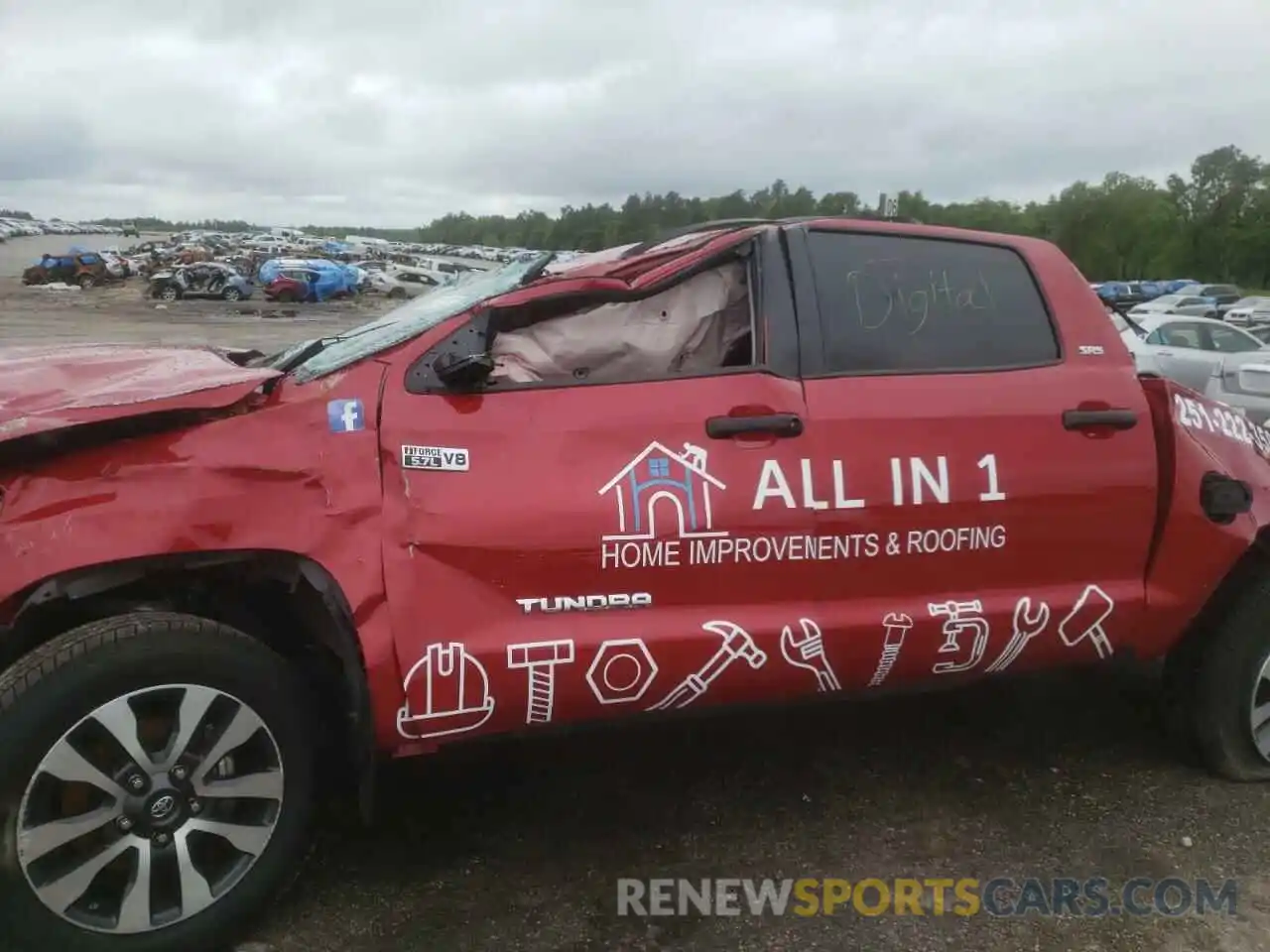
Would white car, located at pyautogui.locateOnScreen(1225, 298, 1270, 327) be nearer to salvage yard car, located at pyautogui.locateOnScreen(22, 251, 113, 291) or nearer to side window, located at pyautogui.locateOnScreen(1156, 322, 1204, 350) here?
side window, located at pyautogui.locateOnScreen(1156, 322, 1204, 350)

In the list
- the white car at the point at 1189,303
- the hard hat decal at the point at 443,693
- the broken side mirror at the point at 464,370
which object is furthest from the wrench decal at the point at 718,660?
the white car at the point at 1189,303

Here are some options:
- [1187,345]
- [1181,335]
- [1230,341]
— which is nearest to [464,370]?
[1187,345]

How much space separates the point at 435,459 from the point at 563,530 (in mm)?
360

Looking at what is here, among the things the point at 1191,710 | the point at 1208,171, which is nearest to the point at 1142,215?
the point at 1208,171

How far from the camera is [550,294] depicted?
9.02 feet

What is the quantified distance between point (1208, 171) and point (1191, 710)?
86616mm

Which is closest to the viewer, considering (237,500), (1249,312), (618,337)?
(237,500)

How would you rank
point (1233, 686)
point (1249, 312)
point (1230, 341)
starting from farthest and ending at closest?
point (1249, 312), point (1230, 341), point (1233, 686)

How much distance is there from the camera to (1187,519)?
3.08m

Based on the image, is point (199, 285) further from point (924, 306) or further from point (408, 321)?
point (924, 306)

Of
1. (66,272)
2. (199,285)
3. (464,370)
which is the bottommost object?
(199,285)

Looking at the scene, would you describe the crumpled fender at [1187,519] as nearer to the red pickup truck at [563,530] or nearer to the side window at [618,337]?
the red pickup truck at [563,530]

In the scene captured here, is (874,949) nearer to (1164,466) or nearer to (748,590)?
(748,590)

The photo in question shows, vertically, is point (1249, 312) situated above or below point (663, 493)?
below
